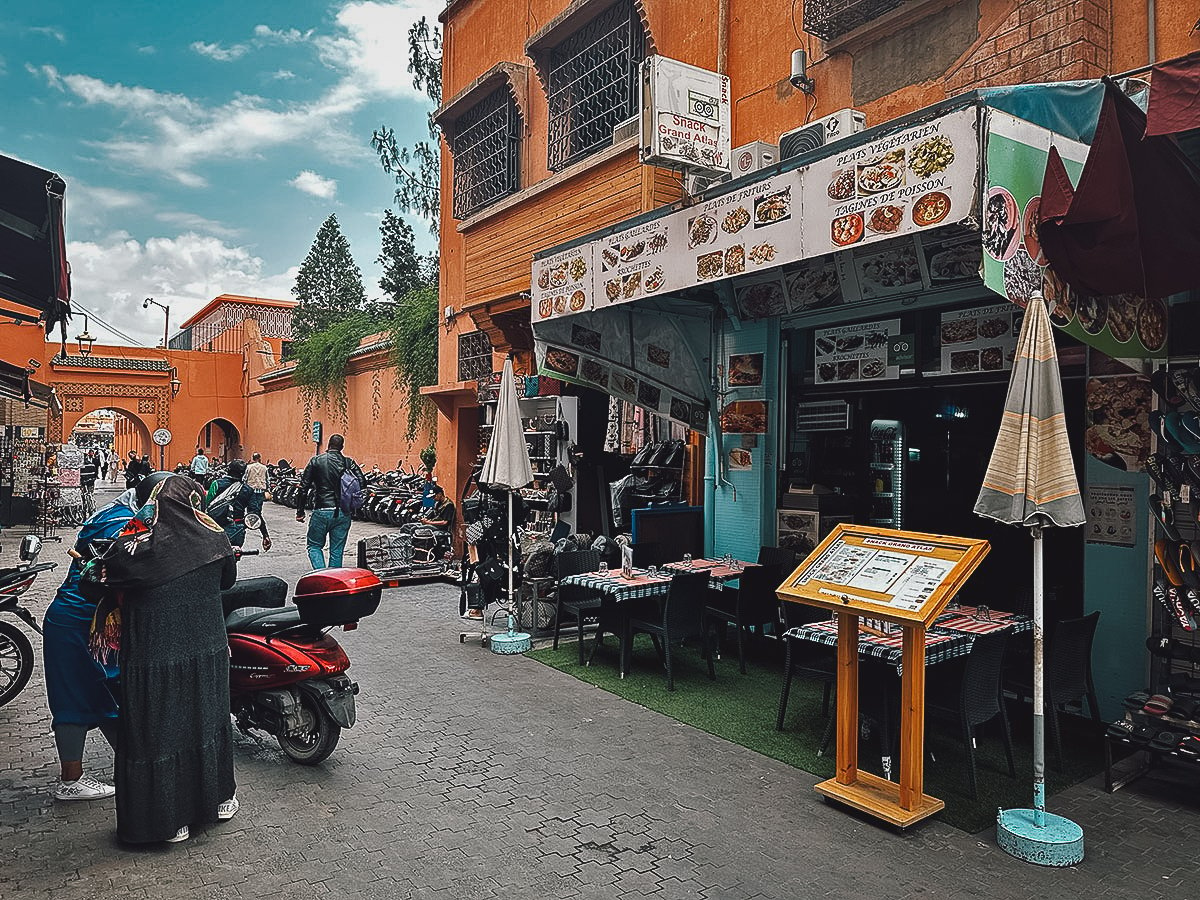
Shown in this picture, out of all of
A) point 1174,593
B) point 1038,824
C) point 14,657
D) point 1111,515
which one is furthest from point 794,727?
point 14,657

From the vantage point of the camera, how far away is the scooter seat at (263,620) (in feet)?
15.6

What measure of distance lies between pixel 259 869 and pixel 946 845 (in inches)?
123

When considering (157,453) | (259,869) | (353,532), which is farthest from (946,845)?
(157,453)

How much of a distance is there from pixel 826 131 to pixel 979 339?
6.70 ft

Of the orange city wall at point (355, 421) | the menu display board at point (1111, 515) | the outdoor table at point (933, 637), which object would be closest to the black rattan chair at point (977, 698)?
the outdoor table at point (933, 637)

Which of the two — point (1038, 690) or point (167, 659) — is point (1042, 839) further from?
point (167, 659)

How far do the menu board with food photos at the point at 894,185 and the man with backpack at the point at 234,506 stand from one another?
18.5 feet

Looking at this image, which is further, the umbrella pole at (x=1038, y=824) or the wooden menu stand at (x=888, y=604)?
the wooden menu stand at (x=888, y=604)

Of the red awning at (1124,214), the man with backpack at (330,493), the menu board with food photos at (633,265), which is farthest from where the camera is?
the man with backpack at (330,493)

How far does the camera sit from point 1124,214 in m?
4.05

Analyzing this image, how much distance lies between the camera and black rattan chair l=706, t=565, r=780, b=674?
6852mm

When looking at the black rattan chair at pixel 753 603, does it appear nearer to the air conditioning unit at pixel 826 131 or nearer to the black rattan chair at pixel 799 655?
the black rattan chair at pixel 799 655

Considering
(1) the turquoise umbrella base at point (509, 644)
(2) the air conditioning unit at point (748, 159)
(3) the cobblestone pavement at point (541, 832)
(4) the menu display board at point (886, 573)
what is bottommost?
(3) the cobblestone pavement at point (541, 832)

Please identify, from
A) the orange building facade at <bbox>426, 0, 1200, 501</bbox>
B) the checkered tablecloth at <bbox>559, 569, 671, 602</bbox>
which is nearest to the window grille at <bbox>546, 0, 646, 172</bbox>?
the orange building facade at <bbox>426, 0, 1200, 501</bbox>
